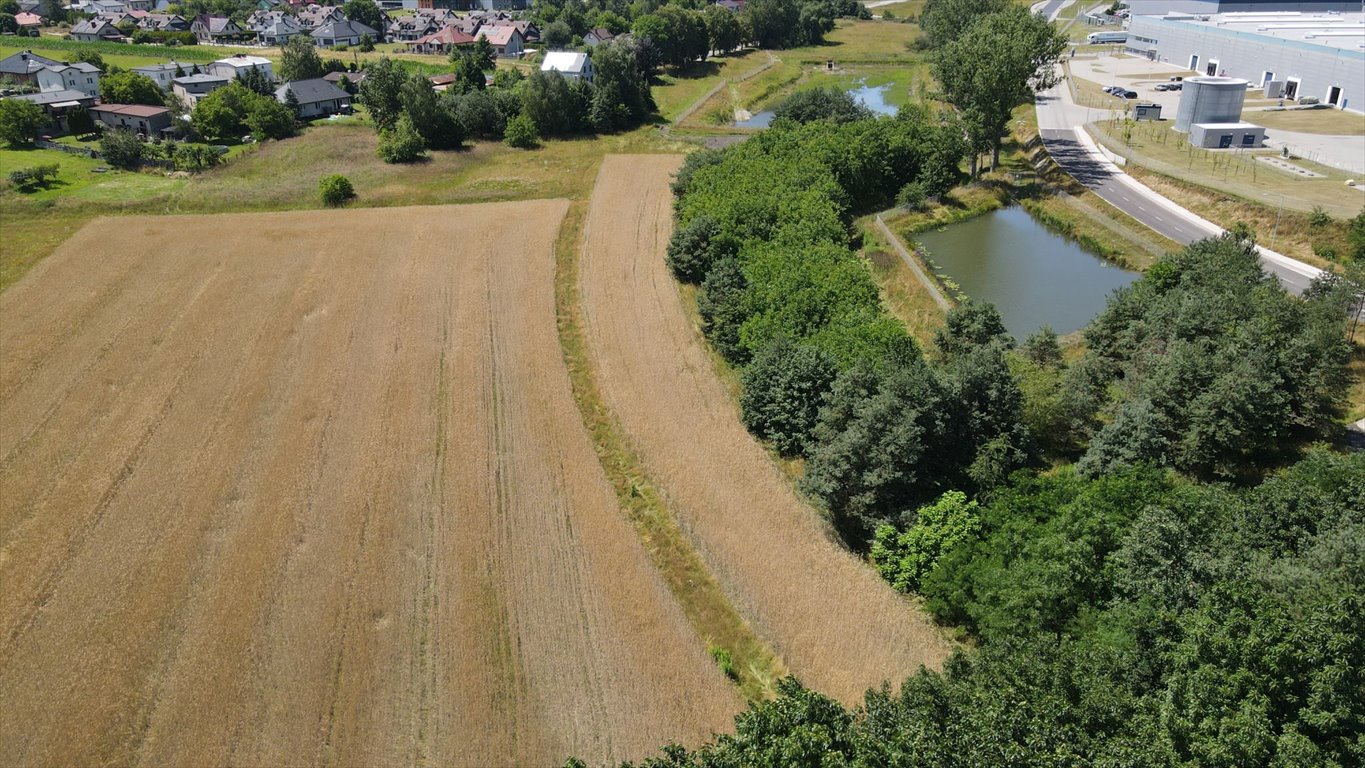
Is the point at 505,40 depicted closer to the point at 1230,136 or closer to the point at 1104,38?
the point at 1104,38

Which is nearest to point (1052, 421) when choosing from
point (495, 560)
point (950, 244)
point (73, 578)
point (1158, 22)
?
point (495, 560)

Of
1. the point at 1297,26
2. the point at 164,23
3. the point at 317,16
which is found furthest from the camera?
the point at 317,16

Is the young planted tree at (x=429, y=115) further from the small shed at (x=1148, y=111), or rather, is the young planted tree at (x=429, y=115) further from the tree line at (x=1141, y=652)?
the tree line at (x=1141, y=652)

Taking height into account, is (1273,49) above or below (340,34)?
below

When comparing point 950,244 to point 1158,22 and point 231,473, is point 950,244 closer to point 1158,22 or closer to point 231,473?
point 231,473

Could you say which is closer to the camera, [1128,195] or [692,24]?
[1128,195]

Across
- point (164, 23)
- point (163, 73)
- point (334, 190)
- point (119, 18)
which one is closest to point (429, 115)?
point (334, 190)
